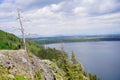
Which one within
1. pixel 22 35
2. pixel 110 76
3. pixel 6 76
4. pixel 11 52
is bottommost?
pixel 110 76

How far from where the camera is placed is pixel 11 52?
124 ft

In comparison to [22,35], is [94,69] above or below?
below

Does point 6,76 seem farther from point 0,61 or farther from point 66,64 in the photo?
point 66,64

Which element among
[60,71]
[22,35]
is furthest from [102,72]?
[22,35]

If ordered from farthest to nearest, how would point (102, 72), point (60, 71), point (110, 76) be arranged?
point (102, 72) → point (110, 76) → point (60, 71)

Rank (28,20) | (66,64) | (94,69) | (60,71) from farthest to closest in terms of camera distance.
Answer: (94,69), (60,71), (66,64), (28,20)

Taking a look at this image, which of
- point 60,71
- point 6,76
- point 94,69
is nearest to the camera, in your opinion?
point 6,76

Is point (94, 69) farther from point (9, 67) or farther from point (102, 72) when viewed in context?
point (9, 67)

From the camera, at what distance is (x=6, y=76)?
98.2 feet

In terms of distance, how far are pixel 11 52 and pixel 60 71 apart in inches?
853

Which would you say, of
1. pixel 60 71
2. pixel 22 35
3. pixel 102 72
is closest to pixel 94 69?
pixel 102 72

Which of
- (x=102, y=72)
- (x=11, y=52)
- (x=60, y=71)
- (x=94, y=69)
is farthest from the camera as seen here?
(x=94, y=69)

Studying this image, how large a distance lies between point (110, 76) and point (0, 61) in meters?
123

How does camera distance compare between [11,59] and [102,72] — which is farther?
[102,72]
